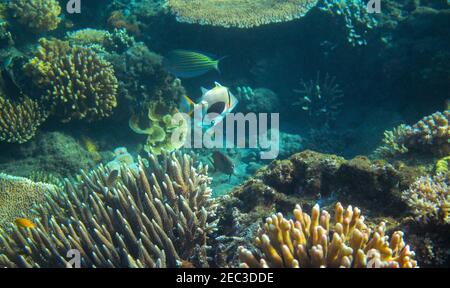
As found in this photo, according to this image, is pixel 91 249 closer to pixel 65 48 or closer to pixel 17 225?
pixel 17 225

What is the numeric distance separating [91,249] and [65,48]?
15.9 ft

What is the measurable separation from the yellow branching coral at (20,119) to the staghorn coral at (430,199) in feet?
19.6

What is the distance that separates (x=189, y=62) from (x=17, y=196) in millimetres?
3453

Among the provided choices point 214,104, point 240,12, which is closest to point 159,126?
point 214,104

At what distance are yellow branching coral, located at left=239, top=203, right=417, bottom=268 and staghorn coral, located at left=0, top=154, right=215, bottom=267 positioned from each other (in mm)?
893

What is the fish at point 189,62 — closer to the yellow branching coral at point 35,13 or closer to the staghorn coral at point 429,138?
the staghorn coral at point 429,138

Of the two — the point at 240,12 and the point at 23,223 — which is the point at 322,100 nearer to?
the point at 240,12

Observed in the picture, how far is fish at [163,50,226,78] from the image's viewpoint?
557 centimetres

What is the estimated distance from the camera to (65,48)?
647 cm

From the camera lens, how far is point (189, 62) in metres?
5.66

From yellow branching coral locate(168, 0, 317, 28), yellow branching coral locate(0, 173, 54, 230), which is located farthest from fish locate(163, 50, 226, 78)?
yellow branching coral locate(0, 173, 54, 230)

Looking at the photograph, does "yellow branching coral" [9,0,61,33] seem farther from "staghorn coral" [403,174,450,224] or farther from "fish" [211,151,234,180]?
"staghorn coral" [403,174,450,224]

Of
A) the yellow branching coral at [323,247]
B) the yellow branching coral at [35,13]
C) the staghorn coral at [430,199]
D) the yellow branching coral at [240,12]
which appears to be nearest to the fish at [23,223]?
the yellow branching coral at [323,247]

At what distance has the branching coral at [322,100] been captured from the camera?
7.93 m
